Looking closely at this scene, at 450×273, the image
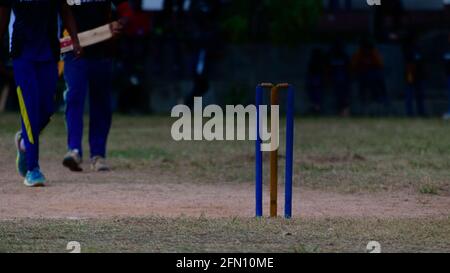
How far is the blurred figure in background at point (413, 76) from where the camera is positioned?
28.8 meters

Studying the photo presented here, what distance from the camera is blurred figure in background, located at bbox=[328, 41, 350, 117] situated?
1154 inches

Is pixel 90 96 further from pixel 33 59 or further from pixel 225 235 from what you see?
pixel 225 235

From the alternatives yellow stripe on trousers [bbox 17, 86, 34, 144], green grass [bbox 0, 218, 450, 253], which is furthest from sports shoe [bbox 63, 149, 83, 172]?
green grass [bbox 0, 218, 450, 253]

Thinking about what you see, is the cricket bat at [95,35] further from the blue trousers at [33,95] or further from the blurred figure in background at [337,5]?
the blurred figure in background at [337,5]

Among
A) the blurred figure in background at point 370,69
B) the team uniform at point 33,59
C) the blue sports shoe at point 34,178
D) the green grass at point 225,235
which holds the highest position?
the team uniform at point 33,59

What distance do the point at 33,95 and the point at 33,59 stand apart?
0.35 m

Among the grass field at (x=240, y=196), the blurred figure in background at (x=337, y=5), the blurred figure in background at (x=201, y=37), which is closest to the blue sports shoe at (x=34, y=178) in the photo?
the grass field at (x=240, y=196)

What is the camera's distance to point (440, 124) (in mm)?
24500

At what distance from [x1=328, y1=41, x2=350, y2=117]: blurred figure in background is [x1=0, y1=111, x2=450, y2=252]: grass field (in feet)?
25.0

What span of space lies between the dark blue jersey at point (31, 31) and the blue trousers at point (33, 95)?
3.2 inches

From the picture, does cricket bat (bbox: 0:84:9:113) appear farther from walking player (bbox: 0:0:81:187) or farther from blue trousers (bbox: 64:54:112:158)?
walking player (bbox: 0:0:81:187)
